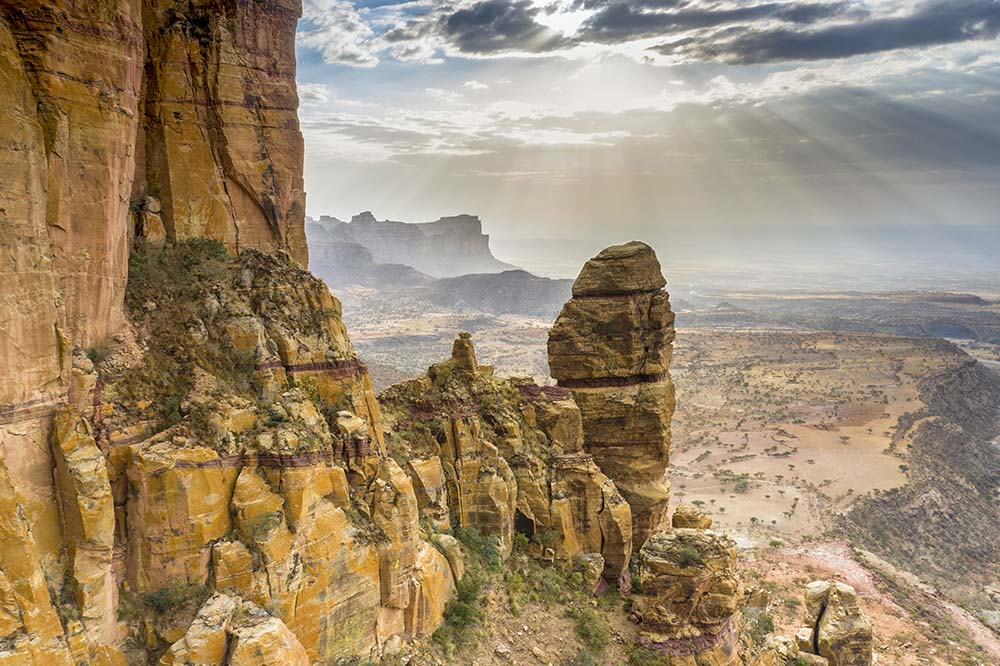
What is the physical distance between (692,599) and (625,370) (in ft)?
35.5

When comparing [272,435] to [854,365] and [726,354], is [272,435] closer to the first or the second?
[854,365]

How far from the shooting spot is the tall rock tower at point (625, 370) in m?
31.9

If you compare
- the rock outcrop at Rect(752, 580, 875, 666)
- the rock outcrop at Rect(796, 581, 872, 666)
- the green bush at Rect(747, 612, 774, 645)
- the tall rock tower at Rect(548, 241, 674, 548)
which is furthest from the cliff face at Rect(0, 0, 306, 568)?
the rock outcrop at Rect(796, 581, 872, 666)

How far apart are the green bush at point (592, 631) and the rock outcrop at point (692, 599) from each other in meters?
1.62

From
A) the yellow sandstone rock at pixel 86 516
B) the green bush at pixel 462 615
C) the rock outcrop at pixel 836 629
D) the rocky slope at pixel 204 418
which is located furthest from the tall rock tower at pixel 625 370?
the yellow sandstone rock at pixel 86 516

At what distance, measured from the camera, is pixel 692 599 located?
2602 cm

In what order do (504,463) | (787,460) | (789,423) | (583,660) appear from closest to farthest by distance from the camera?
(583,660) → (504,463) → (787,460) → (789,423)

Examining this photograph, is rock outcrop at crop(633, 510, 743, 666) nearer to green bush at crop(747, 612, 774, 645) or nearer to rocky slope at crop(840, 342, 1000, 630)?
green bush at crop(747, 612, 774, 645)

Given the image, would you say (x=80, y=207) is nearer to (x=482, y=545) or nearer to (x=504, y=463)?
(x=504, y=463)

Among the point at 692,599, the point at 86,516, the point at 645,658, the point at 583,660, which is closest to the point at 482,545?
the point at 583,660

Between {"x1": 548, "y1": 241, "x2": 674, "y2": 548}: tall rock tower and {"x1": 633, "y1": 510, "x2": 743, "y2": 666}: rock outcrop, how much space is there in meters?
5.35

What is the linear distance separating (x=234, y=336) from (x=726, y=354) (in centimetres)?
13322

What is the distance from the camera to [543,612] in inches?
1008

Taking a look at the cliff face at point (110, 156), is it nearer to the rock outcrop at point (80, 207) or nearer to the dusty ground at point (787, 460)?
the rock outcrop at point (80, 207)
